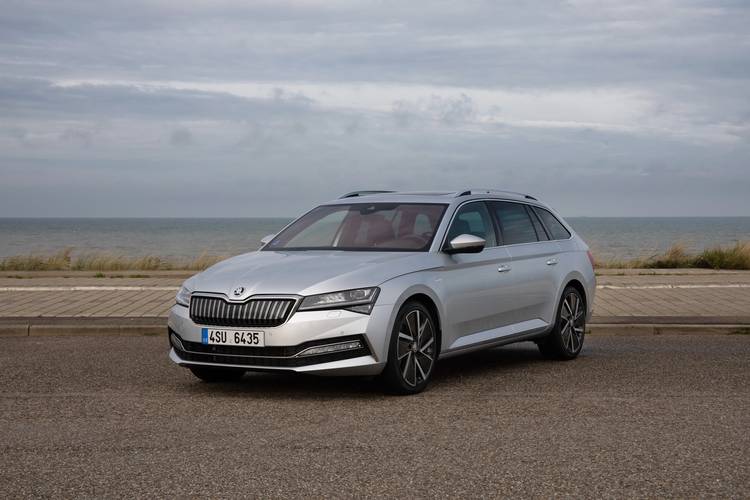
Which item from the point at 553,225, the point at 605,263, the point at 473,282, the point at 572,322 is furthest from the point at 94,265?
the point at 473,282

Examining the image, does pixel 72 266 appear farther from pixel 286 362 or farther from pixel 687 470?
pixel 687 470

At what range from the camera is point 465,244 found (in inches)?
364

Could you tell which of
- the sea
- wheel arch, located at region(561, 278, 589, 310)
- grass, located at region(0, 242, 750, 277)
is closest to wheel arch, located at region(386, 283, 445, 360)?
wheel arch, located at region(561, 278, 589, 310)

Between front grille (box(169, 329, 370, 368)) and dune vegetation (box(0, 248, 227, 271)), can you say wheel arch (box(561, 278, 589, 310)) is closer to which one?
front grille (box(169, 329, 370, 368))

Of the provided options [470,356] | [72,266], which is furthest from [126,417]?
[72,266]

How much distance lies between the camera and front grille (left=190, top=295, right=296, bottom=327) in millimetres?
8305

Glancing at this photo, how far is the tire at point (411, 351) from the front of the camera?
8.54 metres

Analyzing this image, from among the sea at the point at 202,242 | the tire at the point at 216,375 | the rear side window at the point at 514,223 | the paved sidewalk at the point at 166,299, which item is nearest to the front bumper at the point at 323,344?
the tire at the point at 216,375

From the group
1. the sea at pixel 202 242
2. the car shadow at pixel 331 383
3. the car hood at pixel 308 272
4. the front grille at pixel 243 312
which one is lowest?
the sea at pixel 202 242

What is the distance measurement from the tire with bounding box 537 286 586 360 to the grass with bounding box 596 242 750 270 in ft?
49.7

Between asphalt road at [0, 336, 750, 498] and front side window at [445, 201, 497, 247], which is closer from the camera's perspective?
asphalt road at [0, 336, 750, 498]

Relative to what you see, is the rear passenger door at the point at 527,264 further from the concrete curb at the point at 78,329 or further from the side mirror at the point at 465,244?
the concrete curb at the point at 78,329

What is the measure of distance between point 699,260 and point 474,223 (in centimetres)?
1802

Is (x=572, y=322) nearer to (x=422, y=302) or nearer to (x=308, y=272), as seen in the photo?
(x=422, y=302)
